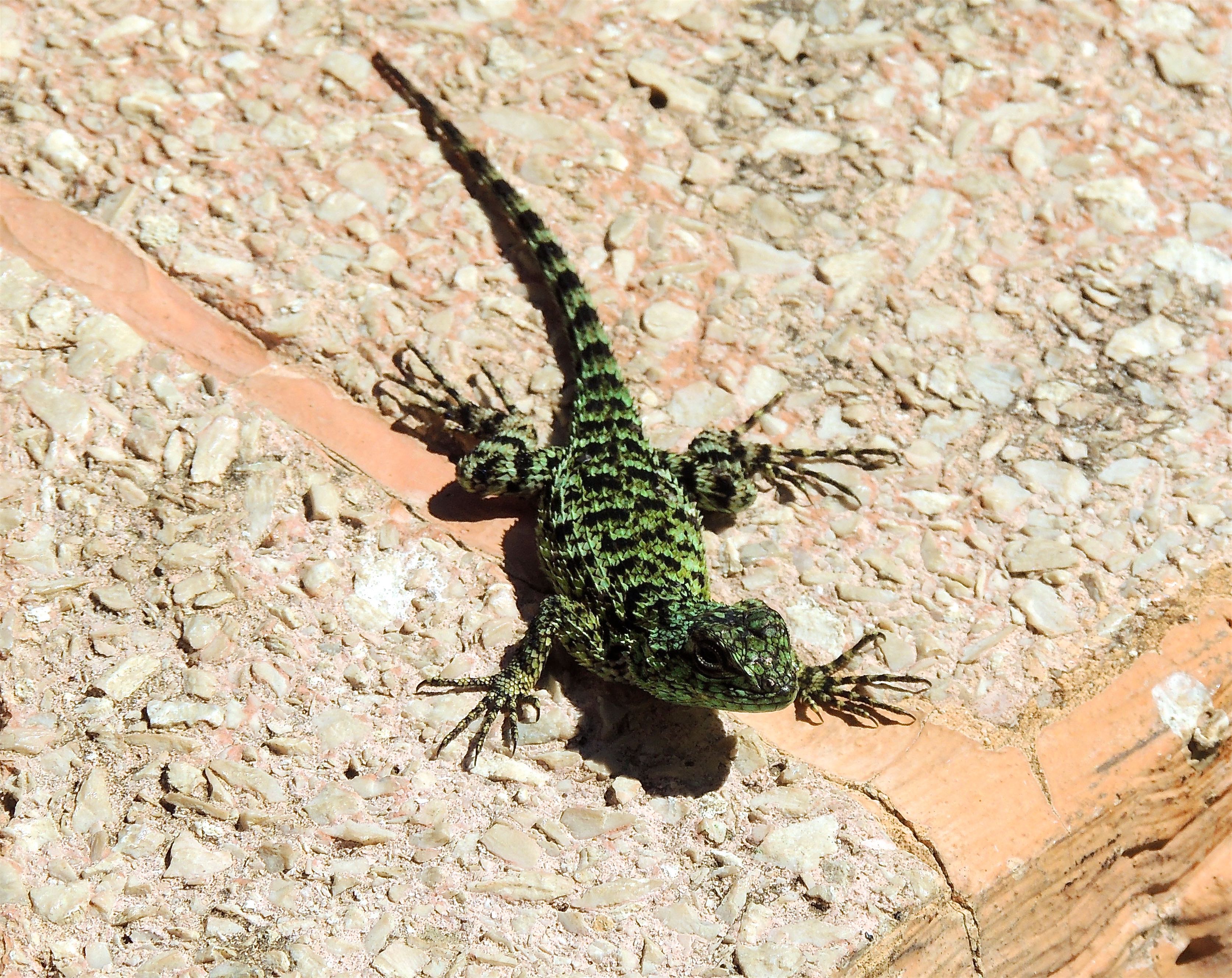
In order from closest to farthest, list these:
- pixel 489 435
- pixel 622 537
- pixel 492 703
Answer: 1. pixel 492 703
2. pixel 622 537
3. pixel 489 435

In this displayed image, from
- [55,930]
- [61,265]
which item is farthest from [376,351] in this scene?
[55,930]

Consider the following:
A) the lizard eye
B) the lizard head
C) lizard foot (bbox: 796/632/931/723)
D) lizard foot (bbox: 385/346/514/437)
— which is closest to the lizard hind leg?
lizard foot (bbox: 385/346/514/437)

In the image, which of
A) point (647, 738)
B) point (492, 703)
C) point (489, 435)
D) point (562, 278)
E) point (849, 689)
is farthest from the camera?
point (562, 278)

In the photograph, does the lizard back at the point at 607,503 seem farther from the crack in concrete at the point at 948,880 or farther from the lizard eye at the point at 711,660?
the crack in concrete at the point at 948,880

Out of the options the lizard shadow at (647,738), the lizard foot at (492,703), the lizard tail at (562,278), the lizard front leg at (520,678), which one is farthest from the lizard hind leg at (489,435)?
the lizard foot at (492,703)

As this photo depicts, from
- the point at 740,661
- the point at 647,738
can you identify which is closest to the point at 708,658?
the point at 740,661

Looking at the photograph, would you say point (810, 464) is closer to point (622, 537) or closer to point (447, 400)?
point (622, 537)

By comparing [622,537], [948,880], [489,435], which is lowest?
[489,435]
